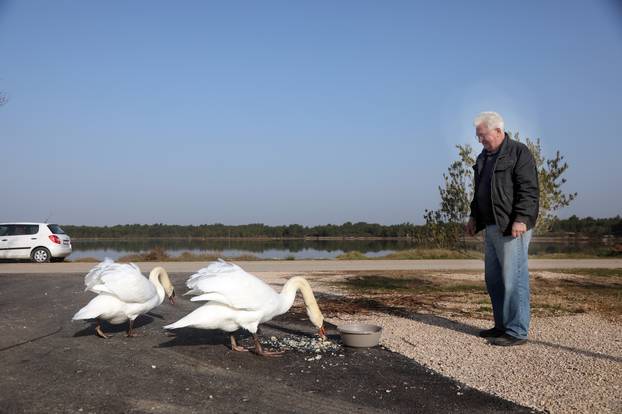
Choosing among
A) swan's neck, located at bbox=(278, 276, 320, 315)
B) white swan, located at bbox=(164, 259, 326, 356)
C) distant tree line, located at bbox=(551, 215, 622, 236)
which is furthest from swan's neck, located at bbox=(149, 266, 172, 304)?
distant tree line, located at bbox=(551, 215, 622, 236)

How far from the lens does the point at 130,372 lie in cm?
584

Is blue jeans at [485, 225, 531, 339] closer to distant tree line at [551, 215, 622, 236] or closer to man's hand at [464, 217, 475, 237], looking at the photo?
man's hand at [464, 217, 475, 237]

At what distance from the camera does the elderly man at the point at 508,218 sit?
7035mm

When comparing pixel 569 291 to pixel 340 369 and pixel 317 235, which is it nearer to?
pixel 340 369

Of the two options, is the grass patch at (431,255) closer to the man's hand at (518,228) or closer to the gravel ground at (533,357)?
the gravel ground at (533,357)

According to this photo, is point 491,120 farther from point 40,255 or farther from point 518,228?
point 40,255

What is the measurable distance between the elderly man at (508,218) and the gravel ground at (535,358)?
39cm

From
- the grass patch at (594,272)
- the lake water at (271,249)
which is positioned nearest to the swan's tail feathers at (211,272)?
the grass patch at (594,272)

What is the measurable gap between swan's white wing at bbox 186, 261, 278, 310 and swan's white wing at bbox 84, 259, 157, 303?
1086mm

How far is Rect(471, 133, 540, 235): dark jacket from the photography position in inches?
277

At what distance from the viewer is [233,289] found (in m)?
6.55

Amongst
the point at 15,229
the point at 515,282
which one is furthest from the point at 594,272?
the point at 15,229

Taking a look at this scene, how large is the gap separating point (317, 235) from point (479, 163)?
91205 mm

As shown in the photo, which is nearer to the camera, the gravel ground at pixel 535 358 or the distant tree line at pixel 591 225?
the gravel ground at pixel 535 358
